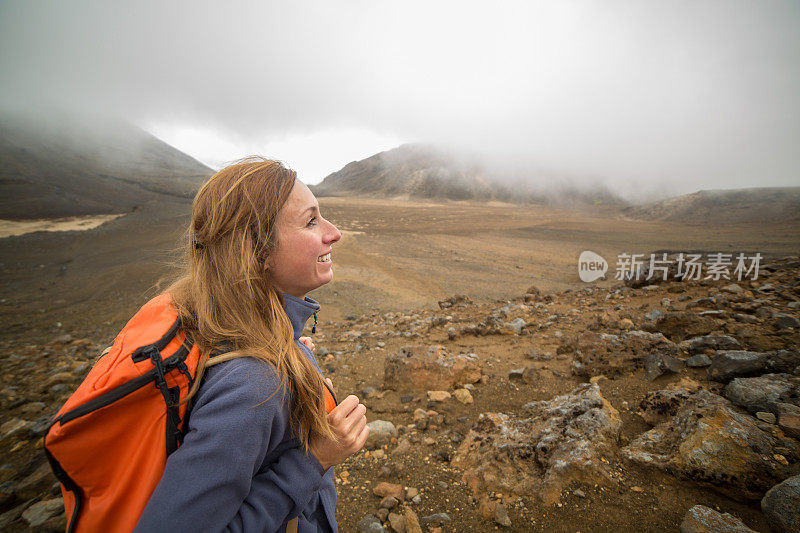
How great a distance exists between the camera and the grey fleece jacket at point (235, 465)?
2.57 ft

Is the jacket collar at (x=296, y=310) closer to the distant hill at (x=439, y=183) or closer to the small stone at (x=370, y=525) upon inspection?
the small stone at (x=370, y=525)

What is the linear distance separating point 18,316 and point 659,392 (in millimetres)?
13090

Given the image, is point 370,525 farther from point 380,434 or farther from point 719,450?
point 719,450

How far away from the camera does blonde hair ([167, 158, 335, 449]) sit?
3.60 ft

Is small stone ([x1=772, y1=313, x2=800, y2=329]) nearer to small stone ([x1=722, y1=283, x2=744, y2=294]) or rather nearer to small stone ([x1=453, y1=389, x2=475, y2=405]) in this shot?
small stone ([x1=722, y1=283, x2=744, y2=294])

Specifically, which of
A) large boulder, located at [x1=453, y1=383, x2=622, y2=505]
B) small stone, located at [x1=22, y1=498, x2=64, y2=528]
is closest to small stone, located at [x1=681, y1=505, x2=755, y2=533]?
large boulder, located at [x1=453, y1=383, x2=622, y2=505]

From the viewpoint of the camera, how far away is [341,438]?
120 cm

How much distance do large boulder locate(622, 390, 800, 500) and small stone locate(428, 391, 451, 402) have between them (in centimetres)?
178

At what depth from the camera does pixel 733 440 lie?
2107mm

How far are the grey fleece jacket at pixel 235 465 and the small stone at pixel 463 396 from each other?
2813 millimetres

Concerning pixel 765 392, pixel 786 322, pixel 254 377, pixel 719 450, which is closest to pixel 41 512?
pixel 254 377

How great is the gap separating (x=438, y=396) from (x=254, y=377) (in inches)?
125

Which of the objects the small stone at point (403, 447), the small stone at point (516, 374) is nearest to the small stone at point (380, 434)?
the small stone at point (403, 447)

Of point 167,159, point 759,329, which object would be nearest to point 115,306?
point 759,329
